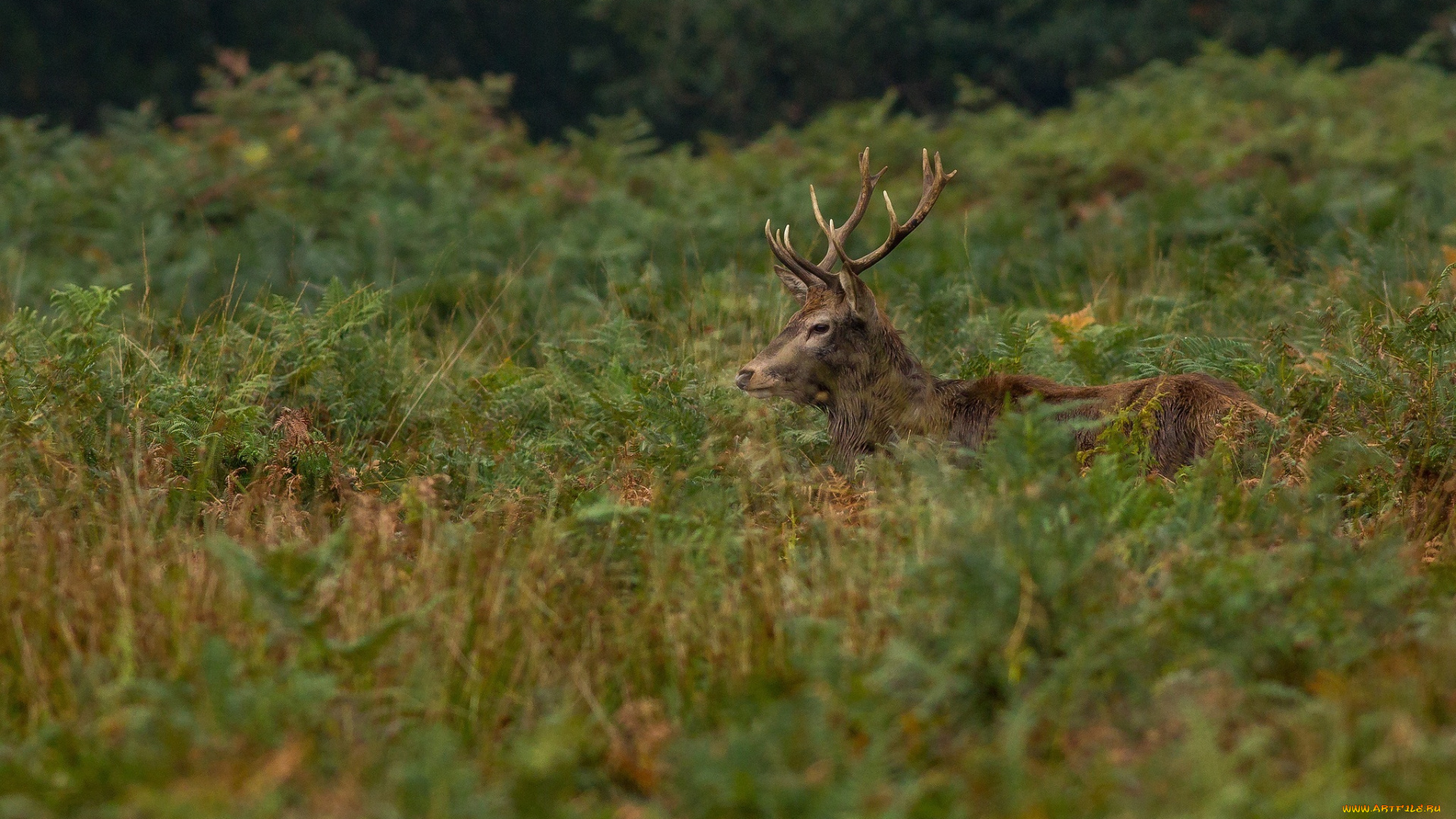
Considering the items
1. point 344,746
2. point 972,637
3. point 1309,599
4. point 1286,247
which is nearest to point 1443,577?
point 1309,599

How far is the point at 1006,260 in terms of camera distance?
35.7ft

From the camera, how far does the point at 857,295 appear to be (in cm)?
617

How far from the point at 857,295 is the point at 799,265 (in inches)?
10.5

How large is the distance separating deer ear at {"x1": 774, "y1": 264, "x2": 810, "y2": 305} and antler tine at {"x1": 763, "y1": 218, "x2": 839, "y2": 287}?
135 mm

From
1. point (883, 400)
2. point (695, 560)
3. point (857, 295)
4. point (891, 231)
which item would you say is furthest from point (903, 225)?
point (695, 560)

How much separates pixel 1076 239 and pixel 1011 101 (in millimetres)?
16821

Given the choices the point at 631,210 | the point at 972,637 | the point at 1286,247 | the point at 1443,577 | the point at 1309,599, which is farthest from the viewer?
the point at 631,210

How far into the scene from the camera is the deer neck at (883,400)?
6137 millimetres

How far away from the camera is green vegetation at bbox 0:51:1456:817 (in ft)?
10.9

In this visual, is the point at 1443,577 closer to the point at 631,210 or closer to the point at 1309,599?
the point at 1309,599

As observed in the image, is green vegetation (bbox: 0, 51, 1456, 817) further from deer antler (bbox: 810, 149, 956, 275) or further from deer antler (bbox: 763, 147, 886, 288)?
deer antler (bbox: 810, 149, 956, 275)

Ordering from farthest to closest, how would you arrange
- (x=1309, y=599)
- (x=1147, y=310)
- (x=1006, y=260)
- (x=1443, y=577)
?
1. (x=1006, y=260)
2. (x=1147, y=310)
3. (x=1443, y=577)
4. (x=1309, y=599)

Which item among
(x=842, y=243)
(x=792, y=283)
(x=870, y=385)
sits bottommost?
(x=870, y=385)

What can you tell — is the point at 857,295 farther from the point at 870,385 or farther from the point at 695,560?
the point at 695,560
